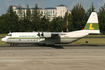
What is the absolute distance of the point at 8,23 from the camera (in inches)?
3408

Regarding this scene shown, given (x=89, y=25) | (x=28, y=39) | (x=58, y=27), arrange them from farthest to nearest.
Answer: (x=58, y=27)
(x=89, y=25)
(x=28, y=39)

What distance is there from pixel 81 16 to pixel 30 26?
34.6 meters

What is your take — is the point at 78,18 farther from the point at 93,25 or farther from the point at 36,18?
the point at 93,25

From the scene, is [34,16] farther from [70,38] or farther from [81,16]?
[70,38]
